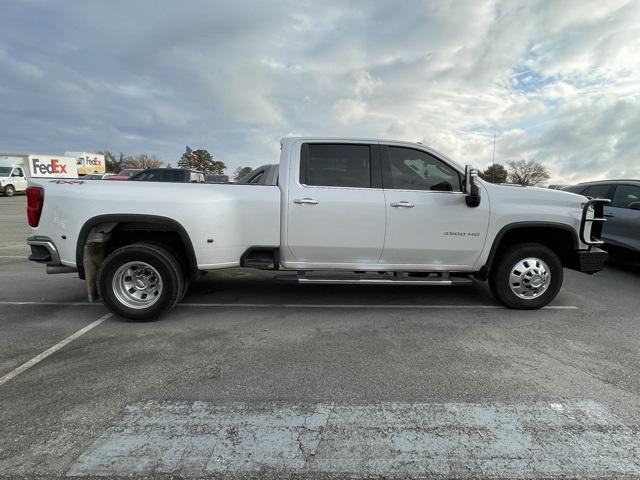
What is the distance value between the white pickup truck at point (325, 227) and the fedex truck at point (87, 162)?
4688 centimetres

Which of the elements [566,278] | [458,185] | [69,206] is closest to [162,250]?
[69,206]

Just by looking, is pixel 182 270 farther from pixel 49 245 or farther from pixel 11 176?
pixel 11 176

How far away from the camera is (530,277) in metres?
4.74

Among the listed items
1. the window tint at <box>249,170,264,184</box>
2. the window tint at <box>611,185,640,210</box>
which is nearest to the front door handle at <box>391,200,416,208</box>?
the window tint at <box>249,170,264,184</box>

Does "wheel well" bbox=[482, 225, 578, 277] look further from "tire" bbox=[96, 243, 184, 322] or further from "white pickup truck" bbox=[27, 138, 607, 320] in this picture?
"tire" bbox=[96, 243, 184, 322]

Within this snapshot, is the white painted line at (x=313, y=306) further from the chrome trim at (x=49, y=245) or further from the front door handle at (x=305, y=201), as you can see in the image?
the front door handle at (x=305, y=201)

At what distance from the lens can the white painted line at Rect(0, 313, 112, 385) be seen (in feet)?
10.2

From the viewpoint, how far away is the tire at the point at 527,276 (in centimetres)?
471

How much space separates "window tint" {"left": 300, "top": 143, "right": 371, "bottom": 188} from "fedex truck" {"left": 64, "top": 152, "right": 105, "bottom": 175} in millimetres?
47646

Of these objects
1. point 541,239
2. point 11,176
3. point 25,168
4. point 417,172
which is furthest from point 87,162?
point 541,239

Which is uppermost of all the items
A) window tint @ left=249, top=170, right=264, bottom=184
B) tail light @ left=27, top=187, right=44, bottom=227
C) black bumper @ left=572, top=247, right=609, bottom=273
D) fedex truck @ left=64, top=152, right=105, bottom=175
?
fedex truck @ left=64, top=152, right=105, bottom=175

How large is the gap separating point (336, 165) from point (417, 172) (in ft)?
3.32

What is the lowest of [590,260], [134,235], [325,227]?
[590,260]

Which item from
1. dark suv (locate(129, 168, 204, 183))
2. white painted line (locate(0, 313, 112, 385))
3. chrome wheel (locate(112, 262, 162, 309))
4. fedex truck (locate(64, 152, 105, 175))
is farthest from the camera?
fedex truck (locate(64, 152, 105, 175))
